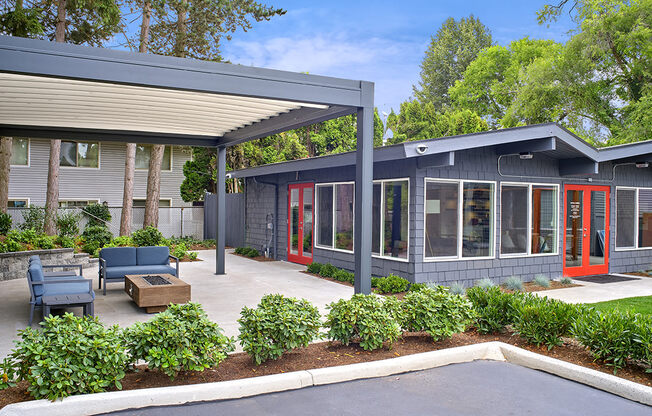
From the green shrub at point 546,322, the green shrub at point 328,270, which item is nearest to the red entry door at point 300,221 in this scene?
the green shrub at point 328,270

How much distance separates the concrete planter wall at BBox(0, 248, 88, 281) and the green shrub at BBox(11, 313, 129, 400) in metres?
7.17

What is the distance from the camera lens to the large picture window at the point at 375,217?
9375mm

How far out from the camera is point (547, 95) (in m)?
26.4

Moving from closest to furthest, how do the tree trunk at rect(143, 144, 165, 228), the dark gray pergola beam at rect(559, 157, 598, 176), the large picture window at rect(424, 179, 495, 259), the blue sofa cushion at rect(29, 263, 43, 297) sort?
the blue sofa cushion at rect(29, 263, 43, 297), the large picture window at rect(424, 179, 495, 259), the dark gray pergola beam at rect(559, 157, 598, 176), the tree trunk at rect(143, 144, 165, 228)

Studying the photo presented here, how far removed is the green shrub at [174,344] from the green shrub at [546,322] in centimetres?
314

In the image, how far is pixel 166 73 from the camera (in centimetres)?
504

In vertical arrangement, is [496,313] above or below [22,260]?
below

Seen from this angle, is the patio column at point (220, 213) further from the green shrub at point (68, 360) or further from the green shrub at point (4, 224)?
the green shrub at point (68, 360)

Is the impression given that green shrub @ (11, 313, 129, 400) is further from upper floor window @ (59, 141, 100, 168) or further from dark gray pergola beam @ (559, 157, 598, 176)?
upper floor window @ (59, 141, 100, 168)

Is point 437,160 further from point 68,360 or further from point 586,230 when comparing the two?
point 68,360

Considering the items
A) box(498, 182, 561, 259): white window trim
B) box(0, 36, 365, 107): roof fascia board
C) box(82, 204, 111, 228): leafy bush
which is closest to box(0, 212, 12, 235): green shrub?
box(82, 204, 111, 228): leafy bush

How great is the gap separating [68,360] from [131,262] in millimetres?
5588

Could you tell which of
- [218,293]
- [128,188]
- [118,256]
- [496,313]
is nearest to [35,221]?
[128,188]

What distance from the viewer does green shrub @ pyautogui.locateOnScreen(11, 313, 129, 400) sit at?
3682 millimetres
